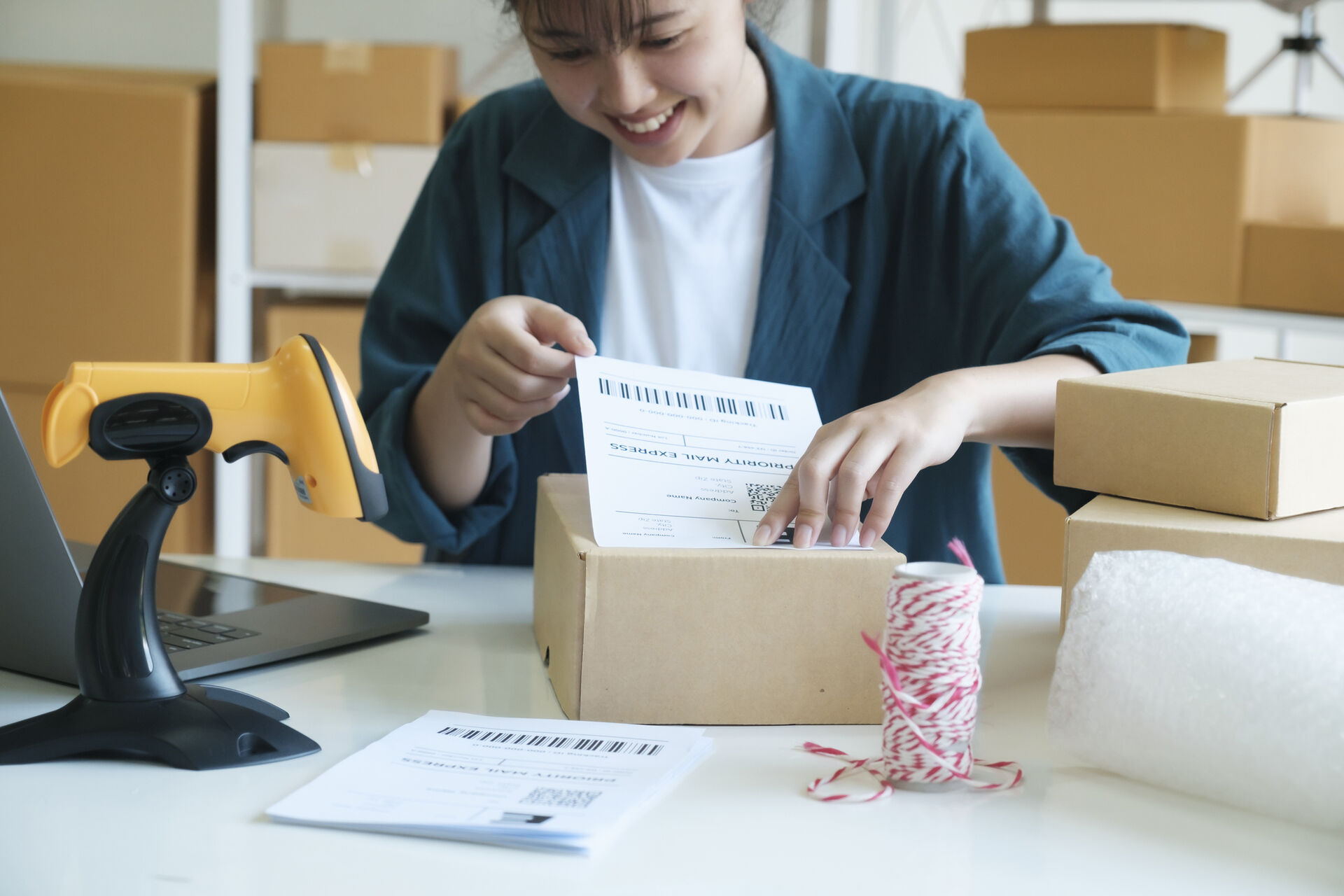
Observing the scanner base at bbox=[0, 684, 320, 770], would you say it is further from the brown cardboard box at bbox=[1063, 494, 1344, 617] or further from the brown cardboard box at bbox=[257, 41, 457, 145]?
the brown cardboard box at bbox=[257, 41, 457, 145]

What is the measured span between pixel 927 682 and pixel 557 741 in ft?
0.62

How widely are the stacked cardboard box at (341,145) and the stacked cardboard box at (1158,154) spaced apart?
2.94 ft

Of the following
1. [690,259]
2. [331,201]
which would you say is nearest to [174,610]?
[690,259]

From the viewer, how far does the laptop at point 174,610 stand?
649 mm

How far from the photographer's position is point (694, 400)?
2.47ft

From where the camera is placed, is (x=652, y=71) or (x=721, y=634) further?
(x=652, y=71)

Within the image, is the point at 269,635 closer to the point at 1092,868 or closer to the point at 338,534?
the point at 1092,868

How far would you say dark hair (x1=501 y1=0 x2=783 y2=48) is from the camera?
83 centimetres

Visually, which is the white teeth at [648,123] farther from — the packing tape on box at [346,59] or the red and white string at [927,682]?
the packing tape on box at [346,59]

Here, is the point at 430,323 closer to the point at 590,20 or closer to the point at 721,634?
the point at 590,20

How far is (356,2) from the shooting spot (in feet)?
Answer: 8.28

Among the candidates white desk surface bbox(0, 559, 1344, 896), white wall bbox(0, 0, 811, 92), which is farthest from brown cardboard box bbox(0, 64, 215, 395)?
white desk surface bbox(0, 559, 1344, 896)

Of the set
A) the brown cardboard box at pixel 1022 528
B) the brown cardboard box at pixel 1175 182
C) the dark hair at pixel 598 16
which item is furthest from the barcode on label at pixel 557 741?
the brown cardboard box at pixel 1175 182

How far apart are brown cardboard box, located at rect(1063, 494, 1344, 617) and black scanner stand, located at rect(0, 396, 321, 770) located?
1.43 ft
